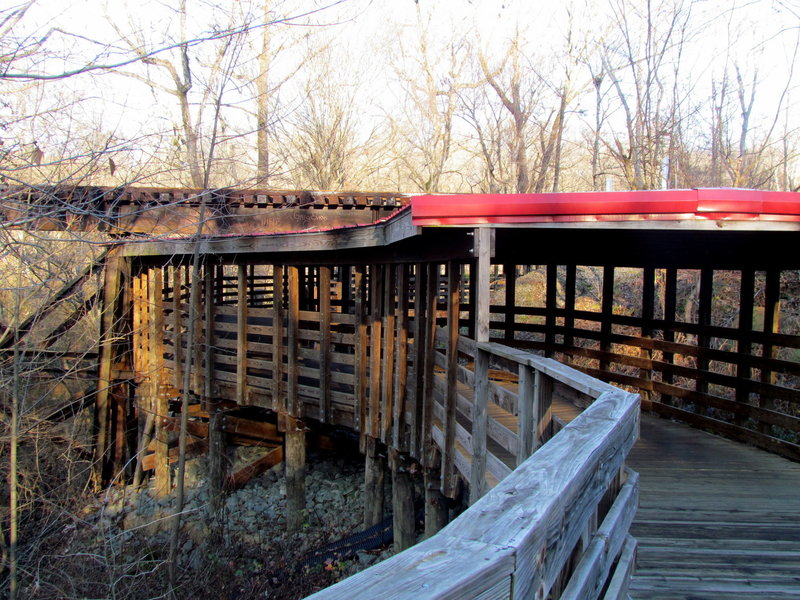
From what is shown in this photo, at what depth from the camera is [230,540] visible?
880cm

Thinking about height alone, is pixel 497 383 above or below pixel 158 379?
above

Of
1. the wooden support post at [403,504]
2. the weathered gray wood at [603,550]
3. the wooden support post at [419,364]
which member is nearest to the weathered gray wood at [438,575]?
the weathered gray wood at [603,550]

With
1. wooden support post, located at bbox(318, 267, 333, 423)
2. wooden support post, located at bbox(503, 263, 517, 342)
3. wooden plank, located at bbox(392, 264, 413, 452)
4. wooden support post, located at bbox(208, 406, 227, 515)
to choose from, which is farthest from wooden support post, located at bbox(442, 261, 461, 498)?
wooden support post, located at bbox(208, 406, 227, 515)

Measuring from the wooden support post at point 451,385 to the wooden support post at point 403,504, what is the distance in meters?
Result: 2.02

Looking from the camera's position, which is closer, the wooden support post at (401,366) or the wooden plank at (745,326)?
the wooden support post at (401,366)

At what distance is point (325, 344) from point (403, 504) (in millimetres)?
2142

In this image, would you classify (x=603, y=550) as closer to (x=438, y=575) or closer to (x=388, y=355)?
(x=438, y=575)

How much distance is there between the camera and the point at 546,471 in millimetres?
1577

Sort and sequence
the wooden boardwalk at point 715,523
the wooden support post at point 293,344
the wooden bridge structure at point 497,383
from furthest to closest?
the wooden support post at point 293,344 < the wooden boardwalk at point 715,523 < the wooden bridge structure at point 497,383

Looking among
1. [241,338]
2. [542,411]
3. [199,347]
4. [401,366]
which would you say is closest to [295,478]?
[241,338]

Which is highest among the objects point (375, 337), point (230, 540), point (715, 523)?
point (375, 337)

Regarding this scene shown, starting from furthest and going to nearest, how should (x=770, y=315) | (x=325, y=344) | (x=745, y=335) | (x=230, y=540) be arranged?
(x=230, y=540)
(x=325, y=344)
(x=745, y=335)
(x=770, y=315)

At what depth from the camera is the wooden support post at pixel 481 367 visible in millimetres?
4207

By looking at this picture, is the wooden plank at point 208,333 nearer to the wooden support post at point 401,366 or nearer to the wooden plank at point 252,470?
the wooden plank at point 252,470
